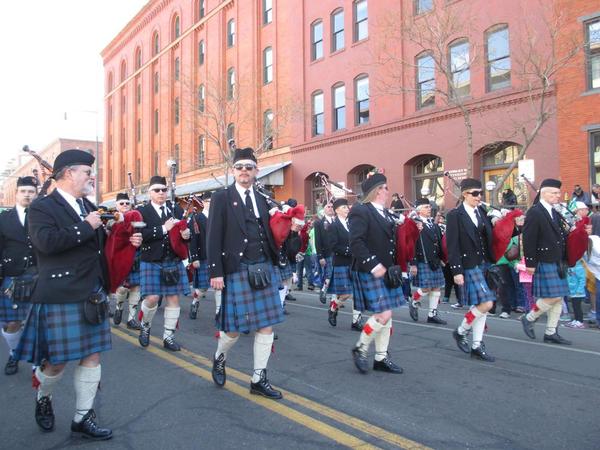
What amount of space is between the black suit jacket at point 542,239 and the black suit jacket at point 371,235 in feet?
7.48

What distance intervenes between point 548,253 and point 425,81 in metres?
12.9

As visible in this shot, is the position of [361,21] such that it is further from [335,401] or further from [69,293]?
[69,293]

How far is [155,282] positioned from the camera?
672cm

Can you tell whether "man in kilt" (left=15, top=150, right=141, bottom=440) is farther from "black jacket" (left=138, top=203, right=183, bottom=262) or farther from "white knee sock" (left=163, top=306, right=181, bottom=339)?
"black jacket" (left=138, top=203, right=183, bottom=262)

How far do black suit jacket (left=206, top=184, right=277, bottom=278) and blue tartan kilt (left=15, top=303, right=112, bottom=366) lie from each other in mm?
1202

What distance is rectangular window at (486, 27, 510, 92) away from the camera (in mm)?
16344

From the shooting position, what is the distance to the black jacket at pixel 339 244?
8758 mm

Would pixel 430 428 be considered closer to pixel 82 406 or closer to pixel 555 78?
pixel 82 406

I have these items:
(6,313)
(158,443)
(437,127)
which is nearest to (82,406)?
(158,443)

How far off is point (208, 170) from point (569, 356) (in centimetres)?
2449

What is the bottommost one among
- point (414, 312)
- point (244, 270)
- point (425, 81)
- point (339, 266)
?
point (414, 312)

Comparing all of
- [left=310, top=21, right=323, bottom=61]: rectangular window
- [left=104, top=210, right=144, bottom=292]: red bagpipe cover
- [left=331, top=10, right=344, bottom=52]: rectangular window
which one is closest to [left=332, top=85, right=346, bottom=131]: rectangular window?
[left=331, top=10, right=344, bottom=52]: rectangular window

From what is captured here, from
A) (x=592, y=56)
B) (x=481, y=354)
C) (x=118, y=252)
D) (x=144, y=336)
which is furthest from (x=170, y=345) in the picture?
(x=592, y=56)

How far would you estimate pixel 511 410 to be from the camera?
4.36 m
